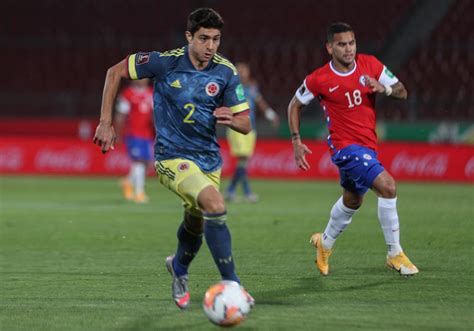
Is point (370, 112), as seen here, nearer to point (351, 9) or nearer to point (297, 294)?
point (297, 294)

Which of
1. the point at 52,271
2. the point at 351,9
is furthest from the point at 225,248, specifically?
the point at 351,9

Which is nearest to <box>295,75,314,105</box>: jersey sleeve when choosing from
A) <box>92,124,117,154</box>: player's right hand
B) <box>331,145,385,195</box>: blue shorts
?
<box>331,145,385,195</box>: blue shorts

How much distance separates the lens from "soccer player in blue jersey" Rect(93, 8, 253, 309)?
6484 millimetres

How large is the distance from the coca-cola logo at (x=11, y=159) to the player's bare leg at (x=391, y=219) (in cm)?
1604

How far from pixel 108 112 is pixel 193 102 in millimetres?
610

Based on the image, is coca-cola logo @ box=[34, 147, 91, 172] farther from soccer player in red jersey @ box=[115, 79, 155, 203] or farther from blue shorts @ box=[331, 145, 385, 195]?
blue shorts @ box=[331, 145, 385, 195]

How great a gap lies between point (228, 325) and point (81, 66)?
2386 cm

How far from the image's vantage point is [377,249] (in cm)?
1007

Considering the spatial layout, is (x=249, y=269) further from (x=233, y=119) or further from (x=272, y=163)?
(x=272, y=163)

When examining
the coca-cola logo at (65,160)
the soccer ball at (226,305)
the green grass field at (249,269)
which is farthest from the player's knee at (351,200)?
the coca-cola logo at (65,160)

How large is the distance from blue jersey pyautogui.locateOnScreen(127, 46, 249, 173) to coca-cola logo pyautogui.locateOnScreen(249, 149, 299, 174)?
15009 millimetres

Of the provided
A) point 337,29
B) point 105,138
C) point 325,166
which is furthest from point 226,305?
point 325,166

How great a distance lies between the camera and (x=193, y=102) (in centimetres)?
666

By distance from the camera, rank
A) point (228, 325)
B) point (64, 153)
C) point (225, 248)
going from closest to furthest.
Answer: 1. point (228, 325)
2. point (225, 248)
3. point (64, 153)
